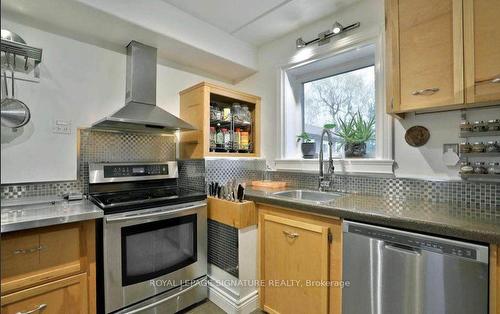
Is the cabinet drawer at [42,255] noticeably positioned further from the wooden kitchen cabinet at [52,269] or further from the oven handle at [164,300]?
the oven handle at [164,300]

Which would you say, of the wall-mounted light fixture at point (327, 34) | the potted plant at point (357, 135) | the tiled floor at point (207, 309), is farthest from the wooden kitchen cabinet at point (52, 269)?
the wall-mounted light fixture at point (327, 34)

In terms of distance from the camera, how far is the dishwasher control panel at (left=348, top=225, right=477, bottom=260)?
37.8 inches

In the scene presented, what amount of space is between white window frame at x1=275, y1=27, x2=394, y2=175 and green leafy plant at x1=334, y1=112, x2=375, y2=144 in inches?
5.8

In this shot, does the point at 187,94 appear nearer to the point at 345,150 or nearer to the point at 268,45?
the point at 268,45

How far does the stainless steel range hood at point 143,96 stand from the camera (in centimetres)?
175

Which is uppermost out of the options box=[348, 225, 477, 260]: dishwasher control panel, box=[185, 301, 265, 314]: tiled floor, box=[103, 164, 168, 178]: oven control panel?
box=[103, 164, 168, 178]: oven control panel

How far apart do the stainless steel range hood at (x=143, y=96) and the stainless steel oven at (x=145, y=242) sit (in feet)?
1.10

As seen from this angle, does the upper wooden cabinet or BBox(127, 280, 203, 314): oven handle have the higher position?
the upper wooden cabinet

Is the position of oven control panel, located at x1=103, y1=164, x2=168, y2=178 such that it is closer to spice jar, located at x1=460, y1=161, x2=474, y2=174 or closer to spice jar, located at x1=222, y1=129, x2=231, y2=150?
spice jar, located at x1=222, y1=129, x2=231, y2=150

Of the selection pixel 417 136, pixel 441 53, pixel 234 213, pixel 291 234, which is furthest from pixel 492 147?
pixel 234 213

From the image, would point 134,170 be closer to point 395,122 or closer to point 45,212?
point 45,212

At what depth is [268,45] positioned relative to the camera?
7.98ft

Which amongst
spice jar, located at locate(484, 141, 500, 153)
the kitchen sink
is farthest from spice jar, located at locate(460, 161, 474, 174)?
the kitchen sink

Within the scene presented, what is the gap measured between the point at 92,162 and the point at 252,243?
1.33 meters
